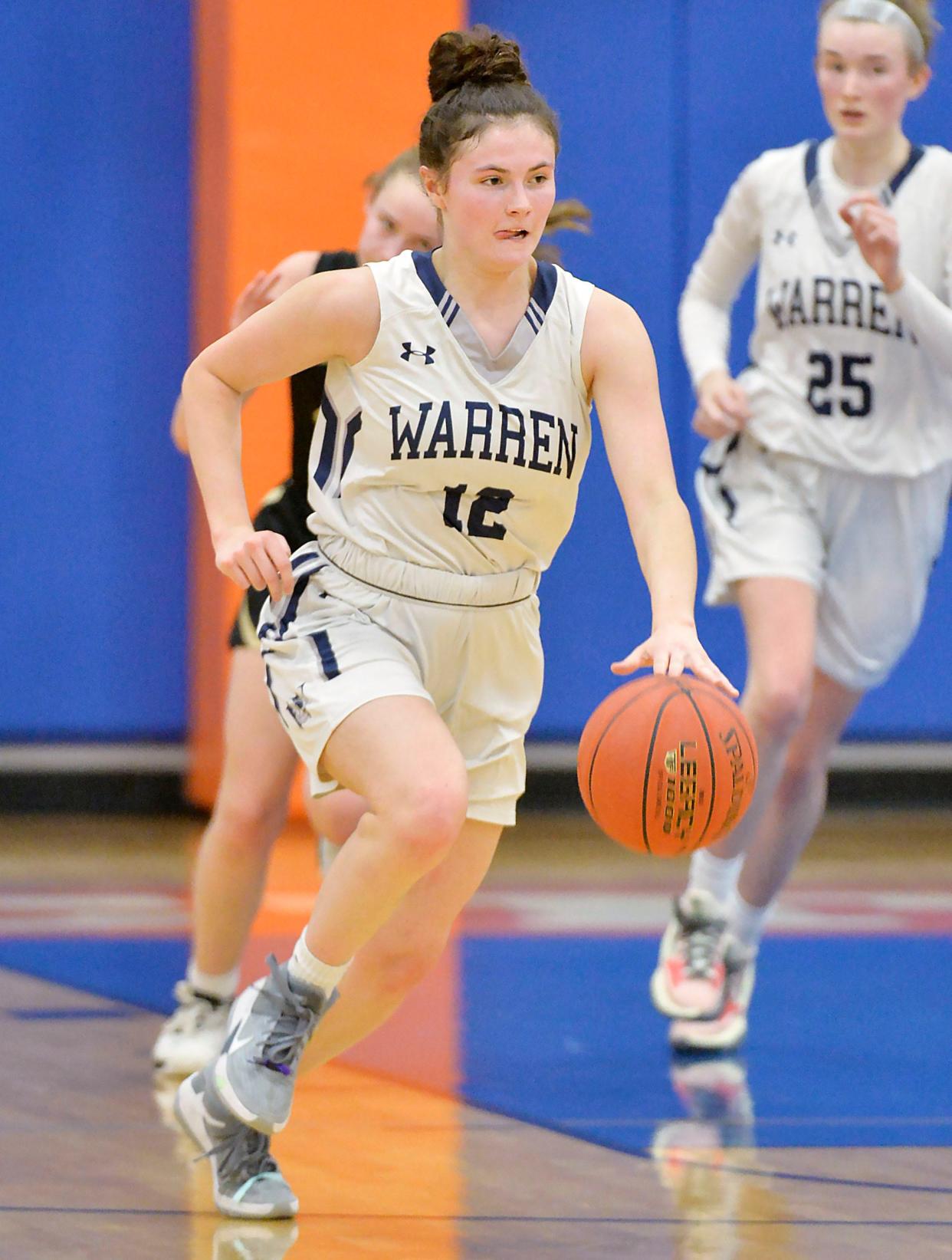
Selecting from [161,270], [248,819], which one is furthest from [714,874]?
[161,270]

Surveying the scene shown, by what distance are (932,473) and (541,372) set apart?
176 cm

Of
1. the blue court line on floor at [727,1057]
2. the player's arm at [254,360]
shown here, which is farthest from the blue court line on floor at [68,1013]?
the player's arm at [254,360]

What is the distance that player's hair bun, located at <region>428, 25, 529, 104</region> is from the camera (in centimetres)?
317

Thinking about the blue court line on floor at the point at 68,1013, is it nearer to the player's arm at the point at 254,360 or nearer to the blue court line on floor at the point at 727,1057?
the blue court line on floor at the point at 727,1057

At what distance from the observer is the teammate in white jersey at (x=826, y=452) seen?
4.47 m

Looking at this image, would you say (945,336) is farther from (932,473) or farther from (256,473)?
(256,473)

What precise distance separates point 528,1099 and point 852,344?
5.76ft

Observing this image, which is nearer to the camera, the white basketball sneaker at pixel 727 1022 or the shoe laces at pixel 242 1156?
the shoe laces at pixel 242 1156

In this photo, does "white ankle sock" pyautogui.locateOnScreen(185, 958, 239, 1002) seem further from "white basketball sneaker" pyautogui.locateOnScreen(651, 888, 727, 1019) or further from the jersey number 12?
the jersey number 12

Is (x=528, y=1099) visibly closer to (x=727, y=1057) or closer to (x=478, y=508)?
(x=727, y=1057)

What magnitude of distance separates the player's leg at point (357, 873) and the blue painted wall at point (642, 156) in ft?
16.9

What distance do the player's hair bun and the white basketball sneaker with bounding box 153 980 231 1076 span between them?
1879mm

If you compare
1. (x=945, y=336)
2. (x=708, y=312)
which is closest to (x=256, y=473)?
(x=708, y=312)

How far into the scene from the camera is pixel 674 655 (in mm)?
2838
